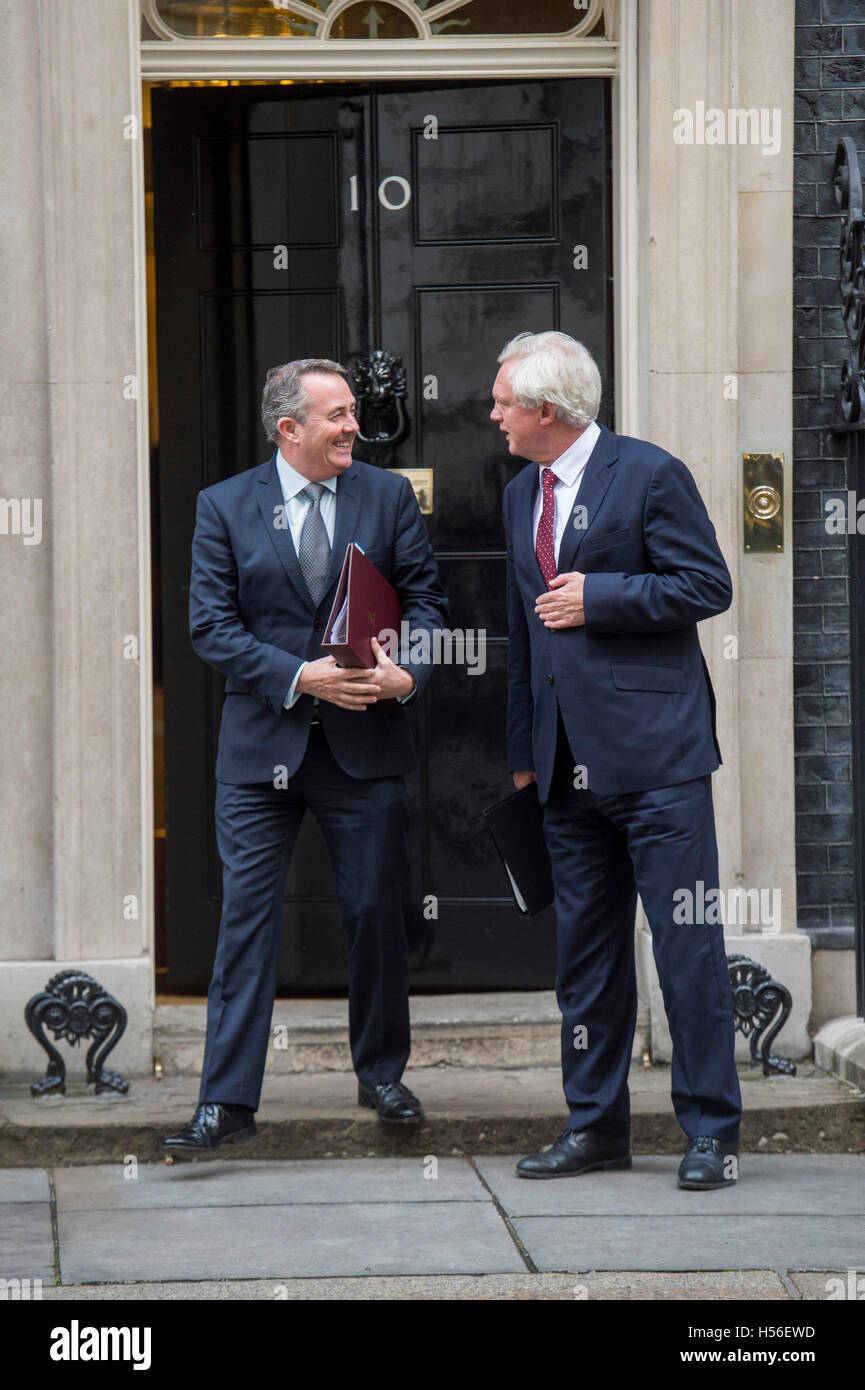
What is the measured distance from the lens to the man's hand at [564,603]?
179 inches

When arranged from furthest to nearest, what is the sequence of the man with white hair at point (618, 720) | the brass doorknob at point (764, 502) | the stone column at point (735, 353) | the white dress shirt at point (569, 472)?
the brass doorknob at point (764, 502), the stone column at point (735, 353), the white dress shirt at point (569, 472), the man with white hair at point (618, 720)

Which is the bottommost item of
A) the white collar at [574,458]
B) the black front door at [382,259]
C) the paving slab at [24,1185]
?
the paving slab at [24,1185]

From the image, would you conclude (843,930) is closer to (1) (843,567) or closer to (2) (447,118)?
(1) (843,567)

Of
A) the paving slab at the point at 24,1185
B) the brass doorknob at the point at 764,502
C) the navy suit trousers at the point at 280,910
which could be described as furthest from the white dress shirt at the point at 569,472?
the paving slab at the point at 24,1185

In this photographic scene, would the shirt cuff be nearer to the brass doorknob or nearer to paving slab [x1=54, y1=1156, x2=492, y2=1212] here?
paving slab [x1=54, y1=1156, x2=492, y2=1212]

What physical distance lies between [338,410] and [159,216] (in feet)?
5.29

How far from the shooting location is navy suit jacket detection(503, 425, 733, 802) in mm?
4523

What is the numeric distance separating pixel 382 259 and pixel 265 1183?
3.13 meters

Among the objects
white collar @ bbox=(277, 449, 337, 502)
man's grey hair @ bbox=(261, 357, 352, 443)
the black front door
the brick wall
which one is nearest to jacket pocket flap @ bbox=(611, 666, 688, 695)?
white collar @ bbox=(277, 449, 337, 502)

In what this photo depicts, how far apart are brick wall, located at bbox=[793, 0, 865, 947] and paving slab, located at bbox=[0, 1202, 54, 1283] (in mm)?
2824

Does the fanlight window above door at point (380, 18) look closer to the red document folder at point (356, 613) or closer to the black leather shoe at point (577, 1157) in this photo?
the red document folder at point (356, 613)

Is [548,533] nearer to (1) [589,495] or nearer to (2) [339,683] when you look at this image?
(1) [589,495]

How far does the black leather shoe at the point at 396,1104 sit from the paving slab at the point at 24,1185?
964 mm

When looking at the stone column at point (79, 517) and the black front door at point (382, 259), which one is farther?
the black front door at point (382, 259)
